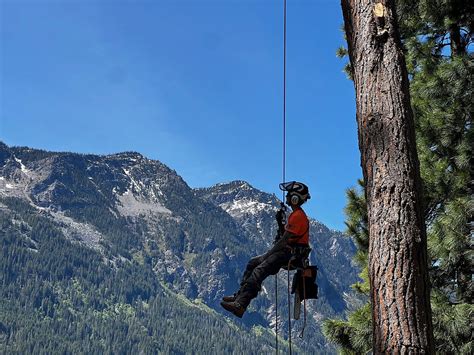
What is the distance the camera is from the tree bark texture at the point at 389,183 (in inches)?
169

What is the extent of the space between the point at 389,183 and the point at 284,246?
298 centimetres

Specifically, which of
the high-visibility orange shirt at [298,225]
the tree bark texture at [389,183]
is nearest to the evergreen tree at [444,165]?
the high-visibility orange shirt at [298,225]

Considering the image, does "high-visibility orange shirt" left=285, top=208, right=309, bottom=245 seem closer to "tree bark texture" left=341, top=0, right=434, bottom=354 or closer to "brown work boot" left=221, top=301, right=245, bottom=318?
"brown work boot" left=221, top=301, right=245, bottom=318

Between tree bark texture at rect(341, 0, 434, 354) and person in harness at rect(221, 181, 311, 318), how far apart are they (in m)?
2.46

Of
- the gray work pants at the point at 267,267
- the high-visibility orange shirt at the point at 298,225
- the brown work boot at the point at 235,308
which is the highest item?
the high-visibility orange shirt at the point at 298,225

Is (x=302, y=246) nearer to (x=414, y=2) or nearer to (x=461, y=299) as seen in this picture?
(x=461, y=299)

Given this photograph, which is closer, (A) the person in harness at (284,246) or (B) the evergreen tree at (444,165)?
(A) the person in harness at (284,246)

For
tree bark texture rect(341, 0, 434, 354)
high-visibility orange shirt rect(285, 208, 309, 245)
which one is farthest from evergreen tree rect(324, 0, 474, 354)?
tree bark texture rect(341, 0, 434, 354)

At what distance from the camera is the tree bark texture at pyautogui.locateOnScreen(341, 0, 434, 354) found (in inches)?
169

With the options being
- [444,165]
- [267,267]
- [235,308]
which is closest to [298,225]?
[267,267]

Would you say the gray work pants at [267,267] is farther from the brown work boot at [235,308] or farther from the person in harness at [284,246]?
the brown work boot at [235,308]

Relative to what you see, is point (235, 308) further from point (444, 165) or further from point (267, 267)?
point (444, 165)

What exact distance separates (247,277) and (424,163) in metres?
3.86

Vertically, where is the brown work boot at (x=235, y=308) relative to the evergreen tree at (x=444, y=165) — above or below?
below
